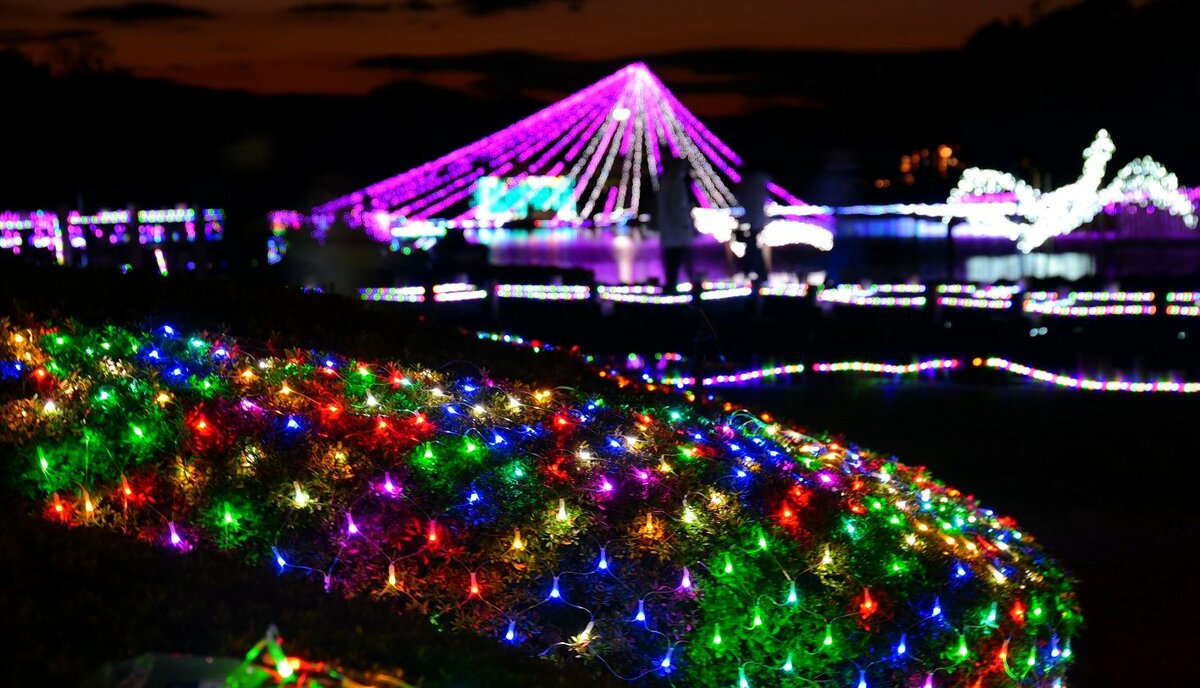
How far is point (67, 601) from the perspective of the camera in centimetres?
323

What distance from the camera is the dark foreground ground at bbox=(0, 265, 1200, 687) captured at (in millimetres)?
3178

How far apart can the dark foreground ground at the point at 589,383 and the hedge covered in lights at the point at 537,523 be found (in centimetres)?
48

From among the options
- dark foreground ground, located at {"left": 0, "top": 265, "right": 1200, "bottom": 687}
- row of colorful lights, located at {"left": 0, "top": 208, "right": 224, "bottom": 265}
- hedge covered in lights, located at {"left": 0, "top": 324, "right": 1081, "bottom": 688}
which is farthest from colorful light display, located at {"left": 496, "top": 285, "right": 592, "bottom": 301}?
row of colorful lights, located at {"left": 0, "top": 208, "right": 224, "bottom": 265}

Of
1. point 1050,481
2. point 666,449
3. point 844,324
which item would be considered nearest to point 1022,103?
point 844,324

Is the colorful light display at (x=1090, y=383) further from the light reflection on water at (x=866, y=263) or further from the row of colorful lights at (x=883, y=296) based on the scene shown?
the light reflection on water at (x=866, y=263)

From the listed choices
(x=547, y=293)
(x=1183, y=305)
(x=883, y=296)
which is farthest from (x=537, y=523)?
(x=883, y=296)

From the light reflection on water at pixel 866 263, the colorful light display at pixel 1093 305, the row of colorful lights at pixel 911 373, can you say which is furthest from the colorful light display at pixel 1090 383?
the light reflection on water at pixel 866 263

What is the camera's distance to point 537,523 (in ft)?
15.4

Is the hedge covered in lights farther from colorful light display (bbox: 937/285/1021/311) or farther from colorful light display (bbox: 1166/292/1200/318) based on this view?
colorful light display (bbox: 937/285/1021/311)

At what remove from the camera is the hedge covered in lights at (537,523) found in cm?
451

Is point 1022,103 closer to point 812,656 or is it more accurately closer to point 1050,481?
point 1050,481

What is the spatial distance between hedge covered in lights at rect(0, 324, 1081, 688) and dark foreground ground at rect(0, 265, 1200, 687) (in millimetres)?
479

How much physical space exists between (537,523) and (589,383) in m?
2.39

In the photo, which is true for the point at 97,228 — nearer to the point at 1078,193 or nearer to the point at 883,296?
the point at 1078,193
